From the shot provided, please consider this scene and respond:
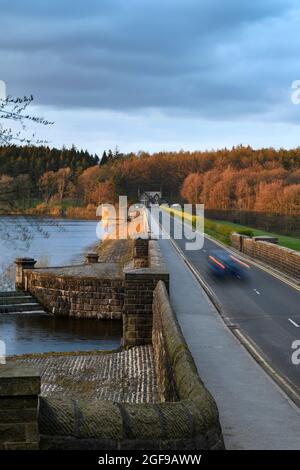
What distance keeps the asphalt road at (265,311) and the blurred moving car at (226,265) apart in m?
0.44

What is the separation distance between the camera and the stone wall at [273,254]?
31.9 metres

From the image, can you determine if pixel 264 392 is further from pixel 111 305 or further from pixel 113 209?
pixel 113 209

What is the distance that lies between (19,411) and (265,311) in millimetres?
16913

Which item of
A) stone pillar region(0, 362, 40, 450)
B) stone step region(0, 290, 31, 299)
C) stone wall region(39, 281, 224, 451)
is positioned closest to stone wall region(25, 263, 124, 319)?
stone step region(0, 290, 31, 299)

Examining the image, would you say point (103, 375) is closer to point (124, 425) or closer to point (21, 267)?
point (124, 425)

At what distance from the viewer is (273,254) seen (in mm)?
36906

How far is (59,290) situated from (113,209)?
11410cm

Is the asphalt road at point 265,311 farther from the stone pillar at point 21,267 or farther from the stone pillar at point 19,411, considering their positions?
the stone pillar at point 21,267

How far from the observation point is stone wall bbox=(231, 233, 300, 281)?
31.9 metres

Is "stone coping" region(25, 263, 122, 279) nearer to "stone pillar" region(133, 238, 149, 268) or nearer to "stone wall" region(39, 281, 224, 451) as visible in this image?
"stone pillar" region(133, 238, 149, 268)

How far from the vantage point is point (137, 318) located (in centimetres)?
2116

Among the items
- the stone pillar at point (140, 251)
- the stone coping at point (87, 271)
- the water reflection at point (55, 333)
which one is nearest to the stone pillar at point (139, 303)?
the water reflection at point (55, 333)

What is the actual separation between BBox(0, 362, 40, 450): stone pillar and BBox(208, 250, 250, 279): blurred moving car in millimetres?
26173
